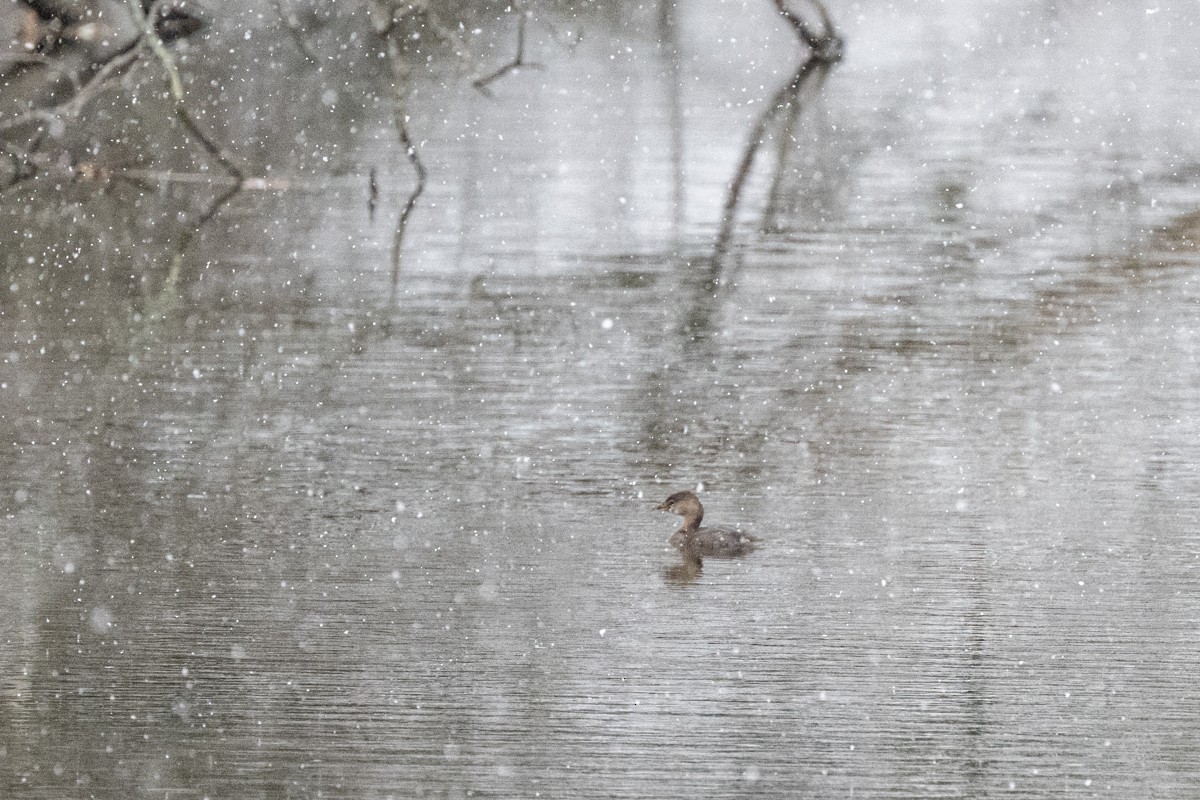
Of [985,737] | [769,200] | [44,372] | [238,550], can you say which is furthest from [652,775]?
[769,200]

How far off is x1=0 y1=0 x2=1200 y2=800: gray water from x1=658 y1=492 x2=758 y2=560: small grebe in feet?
0.29

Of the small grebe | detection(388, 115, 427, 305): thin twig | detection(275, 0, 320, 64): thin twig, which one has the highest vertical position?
detection(275, 0, 320, 64): thin twig

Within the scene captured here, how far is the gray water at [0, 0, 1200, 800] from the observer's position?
4062mm

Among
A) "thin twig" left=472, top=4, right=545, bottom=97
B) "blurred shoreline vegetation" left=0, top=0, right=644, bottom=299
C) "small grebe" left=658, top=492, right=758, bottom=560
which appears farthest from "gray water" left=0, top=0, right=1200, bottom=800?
"thin twig" left=472, top=4, right=545, bottom=97

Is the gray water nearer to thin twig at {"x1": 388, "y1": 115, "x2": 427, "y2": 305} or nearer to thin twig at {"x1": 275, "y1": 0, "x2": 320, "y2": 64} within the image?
thin twig at {"x1": 388, "y1": 115, "x2": 427, "y2": 305}

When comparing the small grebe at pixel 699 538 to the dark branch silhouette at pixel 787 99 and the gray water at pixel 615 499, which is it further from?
the dark branch silhouette at pixel 787 99

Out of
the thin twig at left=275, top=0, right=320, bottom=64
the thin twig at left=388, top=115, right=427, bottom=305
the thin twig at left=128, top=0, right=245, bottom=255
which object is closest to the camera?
the thin twig at left=388, top=115, right=427, bottom=305

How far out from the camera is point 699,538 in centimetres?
515

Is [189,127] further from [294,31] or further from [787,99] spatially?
[787,99]

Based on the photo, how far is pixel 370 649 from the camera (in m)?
4.55

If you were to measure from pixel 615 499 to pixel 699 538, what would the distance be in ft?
1.81

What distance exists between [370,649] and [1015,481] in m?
2.29

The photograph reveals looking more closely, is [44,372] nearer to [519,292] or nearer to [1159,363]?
[519,292]

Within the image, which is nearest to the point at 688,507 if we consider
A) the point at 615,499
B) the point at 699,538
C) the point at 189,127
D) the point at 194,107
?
the point at 699,538
